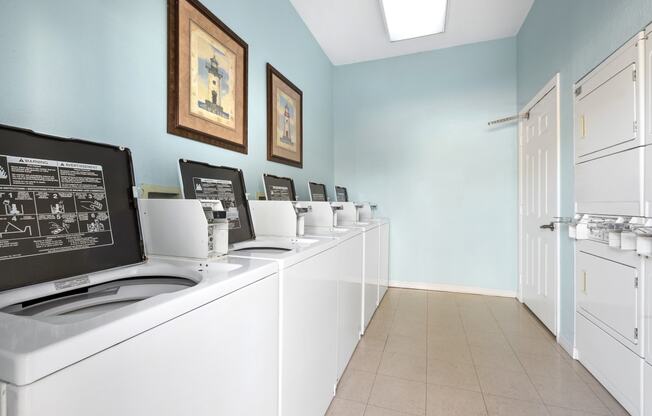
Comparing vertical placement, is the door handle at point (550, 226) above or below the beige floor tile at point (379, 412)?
above

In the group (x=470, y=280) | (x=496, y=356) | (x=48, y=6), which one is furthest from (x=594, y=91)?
(x=48, y=6)

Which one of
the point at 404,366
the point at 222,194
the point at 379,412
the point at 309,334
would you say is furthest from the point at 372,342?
the point at 222,194

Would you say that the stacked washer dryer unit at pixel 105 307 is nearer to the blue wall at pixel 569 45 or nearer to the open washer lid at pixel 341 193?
the blue wall at pixel 569 45

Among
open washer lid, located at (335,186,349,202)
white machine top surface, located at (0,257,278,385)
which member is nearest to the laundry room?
white machine top surface, located at (0,257,278,385)

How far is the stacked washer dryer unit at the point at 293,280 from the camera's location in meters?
1.06

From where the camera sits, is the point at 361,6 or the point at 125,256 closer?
the point at 125,256

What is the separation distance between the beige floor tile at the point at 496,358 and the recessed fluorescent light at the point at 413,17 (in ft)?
10.0

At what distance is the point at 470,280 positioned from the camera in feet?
11.8

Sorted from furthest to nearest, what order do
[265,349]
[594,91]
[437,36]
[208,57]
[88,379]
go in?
[437,36] → [594,91] → [208,57] → [265,349] → [88,379]

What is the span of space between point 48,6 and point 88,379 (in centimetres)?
123

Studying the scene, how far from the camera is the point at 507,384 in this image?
5.87ft

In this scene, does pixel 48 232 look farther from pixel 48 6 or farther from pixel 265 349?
pixel 48 6

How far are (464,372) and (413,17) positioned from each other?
322cm

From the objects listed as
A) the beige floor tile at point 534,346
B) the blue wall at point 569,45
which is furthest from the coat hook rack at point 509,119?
the beige floor tile at point 534,346
